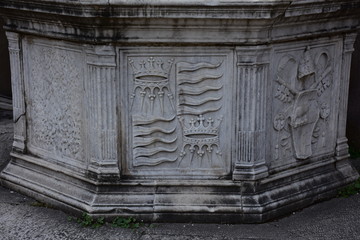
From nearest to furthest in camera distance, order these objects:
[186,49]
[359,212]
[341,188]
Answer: [186,49] < [359,212] < [341,188]

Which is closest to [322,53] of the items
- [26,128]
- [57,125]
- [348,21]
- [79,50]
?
[348,21]

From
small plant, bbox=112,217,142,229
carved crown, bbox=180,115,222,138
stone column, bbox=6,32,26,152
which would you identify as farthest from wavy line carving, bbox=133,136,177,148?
stone column, bbox=6,32,26,152

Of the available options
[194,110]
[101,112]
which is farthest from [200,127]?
[101,112]

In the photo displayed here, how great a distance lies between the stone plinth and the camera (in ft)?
15.4

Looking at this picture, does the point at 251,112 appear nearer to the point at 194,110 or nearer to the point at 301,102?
the point at 194,110

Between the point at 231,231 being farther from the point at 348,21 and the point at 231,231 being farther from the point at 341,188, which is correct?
the point at 348,21

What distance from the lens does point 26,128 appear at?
226 inches

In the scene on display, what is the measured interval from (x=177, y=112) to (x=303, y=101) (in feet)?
3.88

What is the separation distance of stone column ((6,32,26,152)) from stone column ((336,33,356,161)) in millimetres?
3055

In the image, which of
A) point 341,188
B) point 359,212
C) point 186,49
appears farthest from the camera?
point 341,188

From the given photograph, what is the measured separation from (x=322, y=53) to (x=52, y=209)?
281 cm

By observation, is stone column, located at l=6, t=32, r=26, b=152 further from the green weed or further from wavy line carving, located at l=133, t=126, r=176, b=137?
wavy line carving, located at l=133, t=126, r=176, b=137

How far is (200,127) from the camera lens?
498cm

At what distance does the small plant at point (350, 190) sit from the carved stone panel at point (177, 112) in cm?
129
